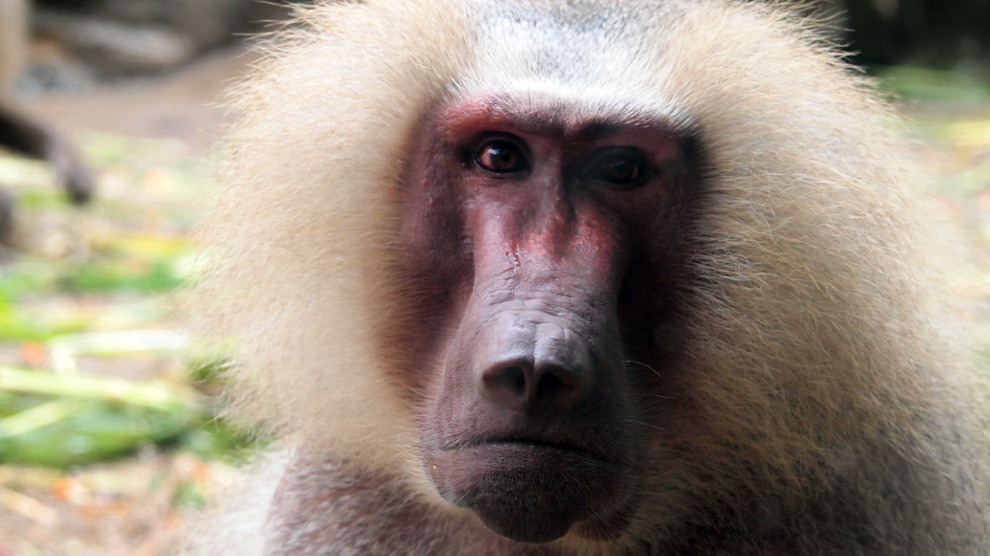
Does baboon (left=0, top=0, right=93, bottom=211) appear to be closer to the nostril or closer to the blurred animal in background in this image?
the blurred animal in background

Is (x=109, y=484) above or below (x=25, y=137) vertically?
above

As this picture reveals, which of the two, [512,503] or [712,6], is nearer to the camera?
[512,503]

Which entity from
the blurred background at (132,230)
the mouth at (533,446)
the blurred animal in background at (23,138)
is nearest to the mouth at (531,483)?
the mouth at (533,446)

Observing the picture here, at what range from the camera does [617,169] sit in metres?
2.01

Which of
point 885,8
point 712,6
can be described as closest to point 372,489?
point 712,6

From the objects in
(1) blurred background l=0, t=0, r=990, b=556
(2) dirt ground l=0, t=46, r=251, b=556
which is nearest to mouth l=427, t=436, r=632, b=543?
(1) blurred background l=0, t=0, r=990, b=556

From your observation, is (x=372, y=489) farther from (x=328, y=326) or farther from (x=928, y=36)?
(x=928, y=36)

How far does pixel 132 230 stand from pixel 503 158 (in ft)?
18.5

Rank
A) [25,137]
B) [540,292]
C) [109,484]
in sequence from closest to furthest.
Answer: [540,292] < [109,484] < [25,137]

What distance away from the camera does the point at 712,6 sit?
223cm

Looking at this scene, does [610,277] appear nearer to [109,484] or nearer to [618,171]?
[618,171]

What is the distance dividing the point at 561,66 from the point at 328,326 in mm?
740

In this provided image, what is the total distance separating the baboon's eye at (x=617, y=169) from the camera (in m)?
2.01

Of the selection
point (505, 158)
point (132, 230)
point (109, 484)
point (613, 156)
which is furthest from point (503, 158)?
point (132, 230)
